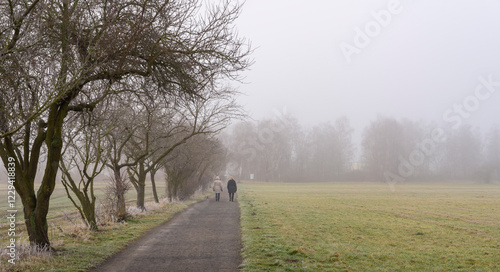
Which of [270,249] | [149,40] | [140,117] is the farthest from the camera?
[140,117]

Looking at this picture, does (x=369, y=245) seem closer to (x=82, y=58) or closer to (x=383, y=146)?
(x=82, y=58)

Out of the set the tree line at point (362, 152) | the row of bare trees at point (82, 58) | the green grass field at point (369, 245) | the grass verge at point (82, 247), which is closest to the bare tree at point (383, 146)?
the tree line at point (362, 152)

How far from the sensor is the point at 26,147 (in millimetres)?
8781

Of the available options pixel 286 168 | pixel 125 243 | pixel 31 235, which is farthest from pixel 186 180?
pixel 286 168

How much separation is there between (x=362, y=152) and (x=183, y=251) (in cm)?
10376

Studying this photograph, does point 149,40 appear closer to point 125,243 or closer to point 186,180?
point 125,243

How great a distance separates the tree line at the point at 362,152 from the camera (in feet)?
328

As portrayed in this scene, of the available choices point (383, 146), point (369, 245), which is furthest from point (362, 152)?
point (369, 245)

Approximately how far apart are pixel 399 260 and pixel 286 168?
101 m

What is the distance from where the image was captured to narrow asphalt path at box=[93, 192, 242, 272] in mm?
7914

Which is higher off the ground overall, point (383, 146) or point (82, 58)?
point (383, 146)

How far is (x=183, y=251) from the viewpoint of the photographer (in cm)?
958

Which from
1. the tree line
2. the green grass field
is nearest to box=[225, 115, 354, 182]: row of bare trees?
the tree line

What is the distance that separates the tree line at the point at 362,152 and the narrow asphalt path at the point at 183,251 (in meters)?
83.1
